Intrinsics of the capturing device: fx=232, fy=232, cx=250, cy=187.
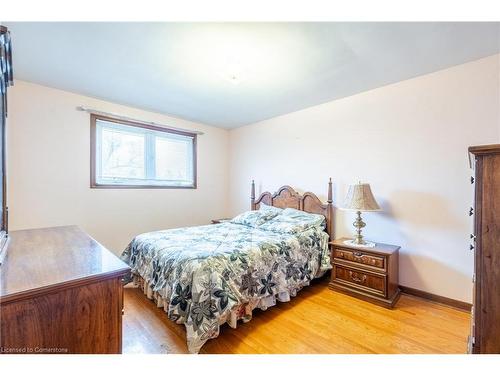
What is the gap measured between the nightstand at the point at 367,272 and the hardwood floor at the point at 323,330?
0.34 feet

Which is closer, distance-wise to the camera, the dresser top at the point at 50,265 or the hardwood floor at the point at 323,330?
the dresser top at the point at 50,265

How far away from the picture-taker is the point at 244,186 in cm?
420

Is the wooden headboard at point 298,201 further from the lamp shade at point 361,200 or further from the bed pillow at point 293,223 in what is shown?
the lamp shade at point 361,200

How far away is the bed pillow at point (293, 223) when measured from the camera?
2.71 metres

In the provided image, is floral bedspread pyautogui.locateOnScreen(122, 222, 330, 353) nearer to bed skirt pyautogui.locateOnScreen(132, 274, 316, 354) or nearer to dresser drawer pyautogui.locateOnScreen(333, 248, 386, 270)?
bed skirt pyautogui.locateOnScreen(132, 274, 316, 354)

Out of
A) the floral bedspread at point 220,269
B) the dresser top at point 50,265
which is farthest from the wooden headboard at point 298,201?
the dresser top at point 50,265

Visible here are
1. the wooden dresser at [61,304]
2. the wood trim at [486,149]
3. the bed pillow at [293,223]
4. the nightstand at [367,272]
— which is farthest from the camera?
the bed pillow at [293,223]

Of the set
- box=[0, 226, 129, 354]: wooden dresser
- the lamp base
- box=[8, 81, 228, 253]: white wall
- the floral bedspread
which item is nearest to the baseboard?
the lamp base

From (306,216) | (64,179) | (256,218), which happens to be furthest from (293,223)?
(64,179)

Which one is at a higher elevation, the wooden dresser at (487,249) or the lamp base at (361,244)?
the wooden dresser at (487,249)

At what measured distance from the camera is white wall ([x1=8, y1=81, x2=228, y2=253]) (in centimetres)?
246

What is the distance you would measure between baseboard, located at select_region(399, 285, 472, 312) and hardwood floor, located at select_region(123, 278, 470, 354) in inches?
2.2

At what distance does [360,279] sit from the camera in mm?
2404

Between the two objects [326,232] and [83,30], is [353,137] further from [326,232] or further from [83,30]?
[83,30]
